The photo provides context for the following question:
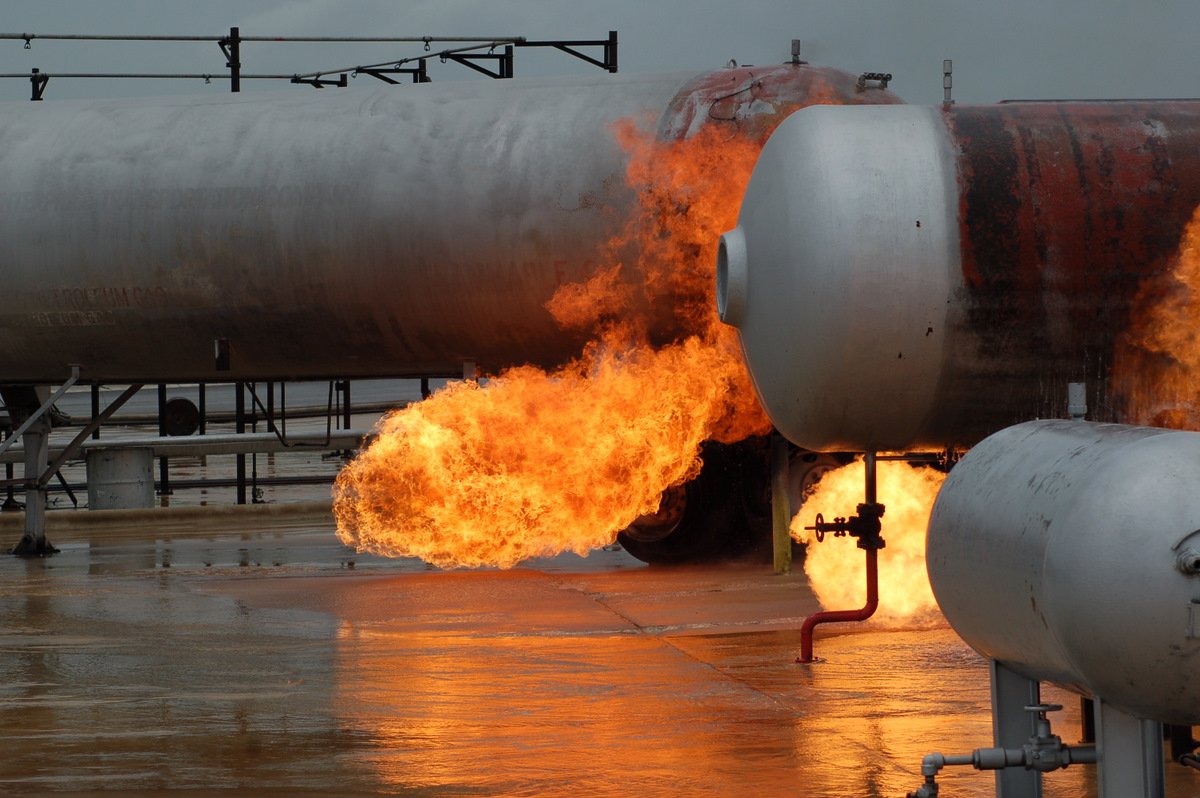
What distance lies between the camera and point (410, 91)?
12.0 meters

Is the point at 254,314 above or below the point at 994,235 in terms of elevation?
below

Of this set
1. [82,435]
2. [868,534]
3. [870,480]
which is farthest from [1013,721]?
[82,435]

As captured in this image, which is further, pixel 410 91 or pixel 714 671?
pixel 410 91

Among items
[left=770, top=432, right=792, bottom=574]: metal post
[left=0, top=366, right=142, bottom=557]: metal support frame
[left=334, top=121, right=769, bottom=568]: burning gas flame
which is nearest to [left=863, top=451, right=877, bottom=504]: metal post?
[left=334, top=121, right=769, bottom=568]: burning gas flame

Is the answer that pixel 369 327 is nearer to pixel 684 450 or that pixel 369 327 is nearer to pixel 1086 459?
pixel 684 450

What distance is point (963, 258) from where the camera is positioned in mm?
7742

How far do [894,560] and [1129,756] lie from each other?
17.8ft

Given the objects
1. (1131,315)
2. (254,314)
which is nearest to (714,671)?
(1131,315)

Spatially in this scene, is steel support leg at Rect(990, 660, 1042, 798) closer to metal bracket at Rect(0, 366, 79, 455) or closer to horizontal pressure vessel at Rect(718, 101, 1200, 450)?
horizontal pressure vessel at Rect(718, 101, 1200, 450)

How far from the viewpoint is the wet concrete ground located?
19.9ft

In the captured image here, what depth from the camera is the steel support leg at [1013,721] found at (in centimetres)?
512

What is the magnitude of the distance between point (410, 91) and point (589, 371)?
99.2 inches

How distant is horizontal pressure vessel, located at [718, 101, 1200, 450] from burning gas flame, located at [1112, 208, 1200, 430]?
2.1 inches

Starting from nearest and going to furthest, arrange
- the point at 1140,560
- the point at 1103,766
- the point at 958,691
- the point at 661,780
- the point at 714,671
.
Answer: the point at 1140,560 → the point at 1103,766 → the point at 661,780 → the point at 958,691 → the point at 714,671
